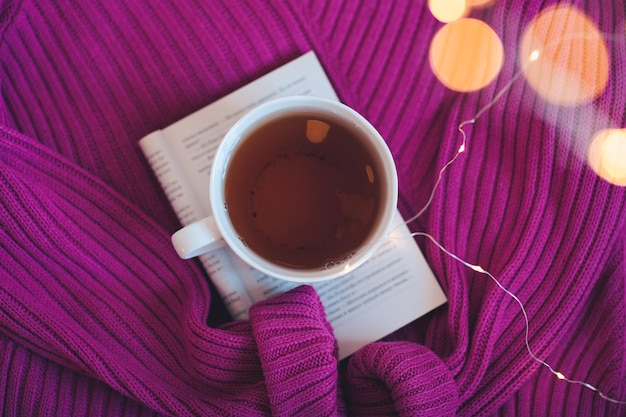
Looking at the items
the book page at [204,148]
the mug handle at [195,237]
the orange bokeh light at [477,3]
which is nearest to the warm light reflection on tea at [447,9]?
the orange bokeh light at [477,3]

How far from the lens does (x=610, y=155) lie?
23.0 inches

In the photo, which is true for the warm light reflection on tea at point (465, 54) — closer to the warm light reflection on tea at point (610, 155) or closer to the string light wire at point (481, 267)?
the string light wire at point (481, 267)

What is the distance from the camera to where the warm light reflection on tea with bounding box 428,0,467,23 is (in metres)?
0.65

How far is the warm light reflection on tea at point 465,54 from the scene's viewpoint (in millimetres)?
627

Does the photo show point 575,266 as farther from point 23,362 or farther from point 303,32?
A: point 23,362

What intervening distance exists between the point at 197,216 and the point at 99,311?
143 mm

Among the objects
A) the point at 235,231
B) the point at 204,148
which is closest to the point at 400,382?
the point at 235,231

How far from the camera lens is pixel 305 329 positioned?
0.53 m

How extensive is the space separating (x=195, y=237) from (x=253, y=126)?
122mm

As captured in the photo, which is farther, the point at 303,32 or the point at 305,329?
the point at 303,32

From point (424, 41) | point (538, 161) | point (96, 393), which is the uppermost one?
point (424, 41)

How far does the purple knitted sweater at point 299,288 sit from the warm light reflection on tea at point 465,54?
0.04 feet

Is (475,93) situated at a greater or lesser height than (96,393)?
greater

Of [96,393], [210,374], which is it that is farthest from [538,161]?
[96,393]
